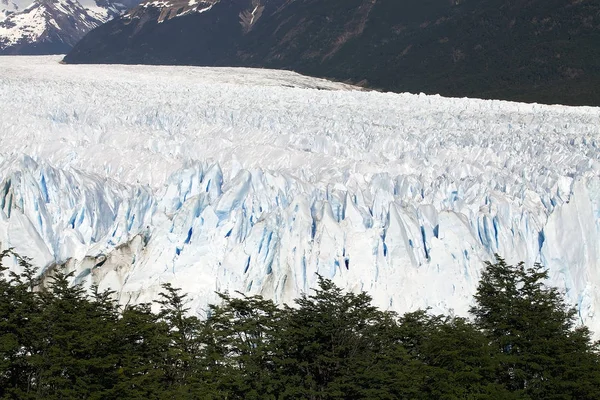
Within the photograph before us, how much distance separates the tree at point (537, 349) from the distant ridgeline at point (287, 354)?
0.02 metres

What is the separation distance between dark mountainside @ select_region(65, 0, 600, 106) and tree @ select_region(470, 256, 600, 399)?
141 ft

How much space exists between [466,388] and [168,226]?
7.45 metres

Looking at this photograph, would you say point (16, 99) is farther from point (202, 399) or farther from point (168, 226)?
point (202, 399)

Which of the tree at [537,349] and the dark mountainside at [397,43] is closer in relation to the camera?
the tree at [537,349]

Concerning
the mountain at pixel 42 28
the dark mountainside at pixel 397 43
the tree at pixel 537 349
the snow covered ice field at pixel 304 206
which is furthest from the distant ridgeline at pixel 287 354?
the mountain at pixel 42 28

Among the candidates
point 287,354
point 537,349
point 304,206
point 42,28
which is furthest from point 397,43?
point 42,28

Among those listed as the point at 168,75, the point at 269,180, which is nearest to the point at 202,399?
the point at 269,180

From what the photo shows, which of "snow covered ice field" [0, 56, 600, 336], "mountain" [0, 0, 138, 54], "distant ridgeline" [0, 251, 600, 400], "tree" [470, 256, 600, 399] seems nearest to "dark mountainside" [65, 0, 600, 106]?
"snow covered ice field" [0, 56, 600, 336]

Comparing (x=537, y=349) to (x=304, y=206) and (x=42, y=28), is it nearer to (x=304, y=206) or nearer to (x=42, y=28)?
(x=304, y=206)

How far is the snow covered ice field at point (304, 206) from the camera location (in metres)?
14.1

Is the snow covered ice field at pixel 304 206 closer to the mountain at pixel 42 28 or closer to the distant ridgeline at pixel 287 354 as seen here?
the distant ridgeline at pixel 287 354

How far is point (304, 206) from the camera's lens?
1509 centimetres

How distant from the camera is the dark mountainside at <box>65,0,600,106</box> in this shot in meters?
61.2

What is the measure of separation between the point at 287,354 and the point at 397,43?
6935 centimetres
